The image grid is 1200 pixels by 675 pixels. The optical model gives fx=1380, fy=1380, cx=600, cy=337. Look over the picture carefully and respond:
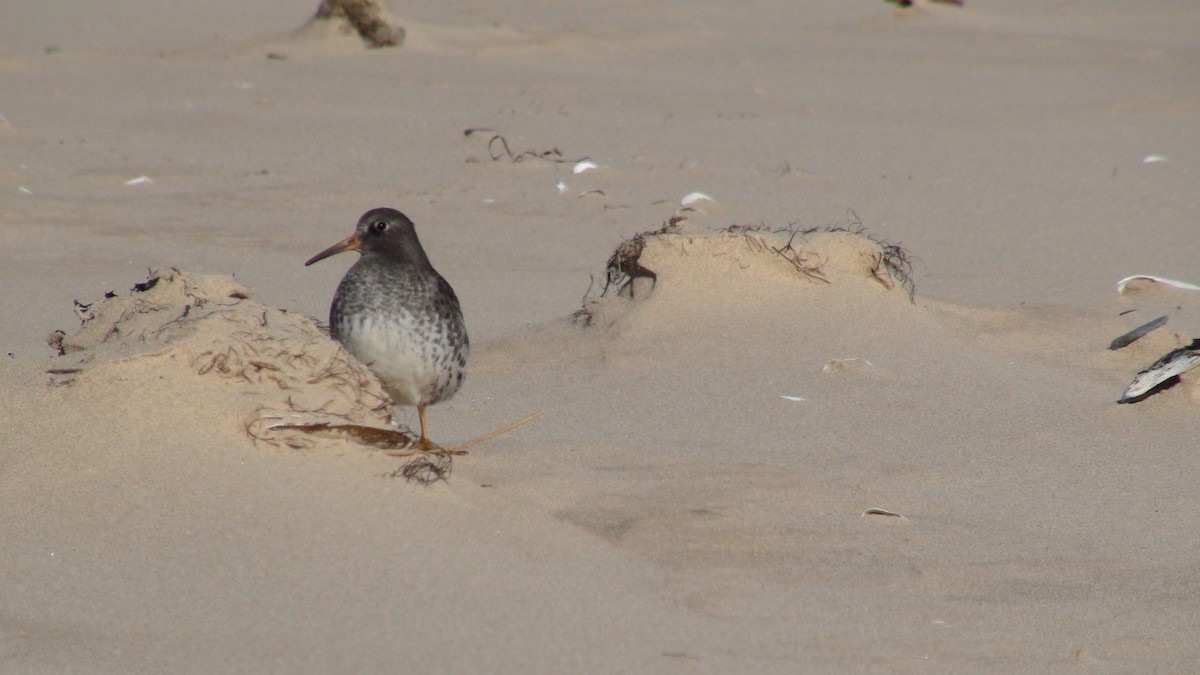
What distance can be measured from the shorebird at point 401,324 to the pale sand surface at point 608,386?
266mm

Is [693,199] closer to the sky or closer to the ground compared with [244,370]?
closer to the ground

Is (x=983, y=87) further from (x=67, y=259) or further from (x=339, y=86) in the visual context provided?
(x=67, y=259)

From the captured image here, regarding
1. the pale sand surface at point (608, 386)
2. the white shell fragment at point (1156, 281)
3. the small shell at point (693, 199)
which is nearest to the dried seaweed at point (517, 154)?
the pale sand surface at point (608, 386)

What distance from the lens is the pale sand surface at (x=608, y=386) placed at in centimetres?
306

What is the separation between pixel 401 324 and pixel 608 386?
3.73ft

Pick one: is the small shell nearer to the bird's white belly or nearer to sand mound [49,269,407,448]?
the bird's white belly

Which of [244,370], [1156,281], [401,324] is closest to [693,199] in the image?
[1156,281]

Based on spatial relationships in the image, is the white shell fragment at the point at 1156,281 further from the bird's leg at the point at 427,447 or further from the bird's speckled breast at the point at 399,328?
the bird's leg at the point at 427,447

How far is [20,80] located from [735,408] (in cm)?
826

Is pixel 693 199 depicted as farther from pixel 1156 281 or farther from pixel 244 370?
pixel 244 370

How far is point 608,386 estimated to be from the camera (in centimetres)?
512

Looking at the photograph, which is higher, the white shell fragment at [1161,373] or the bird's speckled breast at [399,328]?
the bird's speckled breast at [399,328]

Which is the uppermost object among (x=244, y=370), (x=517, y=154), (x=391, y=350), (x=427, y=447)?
(x=244, y=370)

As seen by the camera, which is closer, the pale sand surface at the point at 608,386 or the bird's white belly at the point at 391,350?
the pale sand surface at the point at 608,386
